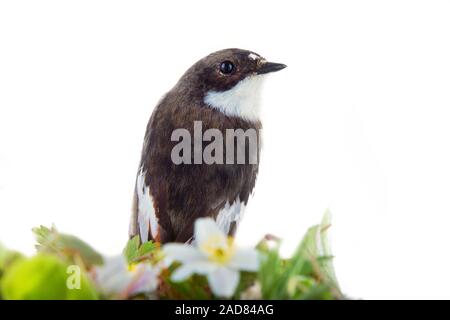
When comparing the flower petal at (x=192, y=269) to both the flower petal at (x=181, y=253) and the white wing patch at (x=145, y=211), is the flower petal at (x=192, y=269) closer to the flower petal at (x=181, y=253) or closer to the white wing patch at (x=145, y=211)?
the flower petal at (x=181, y=253)

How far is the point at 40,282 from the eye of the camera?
1.37 ft

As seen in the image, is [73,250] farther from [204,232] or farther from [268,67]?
[268,67]

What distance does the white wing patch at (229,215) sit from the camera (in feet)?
2.71

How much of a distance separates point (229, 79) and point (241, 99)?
3 cm

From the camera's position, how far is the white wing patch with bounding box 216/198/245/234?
82 centimetres

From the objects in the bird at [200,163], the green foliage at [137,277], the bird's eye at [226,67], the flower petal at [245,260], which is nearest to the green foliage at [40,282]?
the green foliage at [137,277]

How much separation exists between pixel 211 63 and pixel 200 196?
192 mm

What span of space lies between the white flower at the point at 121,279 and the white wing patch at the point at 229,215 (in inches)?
14.7

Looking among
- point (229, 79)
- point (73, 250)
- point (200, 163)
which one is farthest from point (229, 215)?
point (73, 250)
